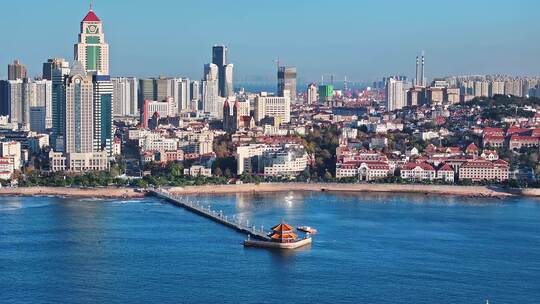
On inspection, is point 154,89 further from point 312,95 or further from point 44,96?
point 312,95

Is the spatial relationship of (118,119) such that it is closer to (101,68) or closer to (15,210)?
(101,68)

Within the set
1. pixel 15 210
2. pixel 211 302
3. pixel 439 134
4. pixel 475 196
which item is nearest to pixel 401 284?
pixel 211 302

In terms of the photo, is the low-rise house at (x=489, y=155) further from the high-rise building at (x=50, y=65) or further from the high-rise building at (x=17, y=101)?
the high-rise building at (x=17, y=101)

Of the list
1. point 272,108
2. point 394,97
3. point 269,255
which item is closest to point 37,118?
point 272,108

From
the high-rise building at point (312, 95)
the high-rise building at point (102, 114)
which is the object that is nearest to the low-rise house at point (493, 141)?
the high-rise building at point (102, 114)

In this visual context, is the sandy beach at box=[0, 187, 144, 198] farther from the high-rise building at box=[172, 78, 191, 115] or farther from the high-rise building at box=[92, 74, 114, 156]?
the high-rise building at box=[172, 78, 191, 115]
